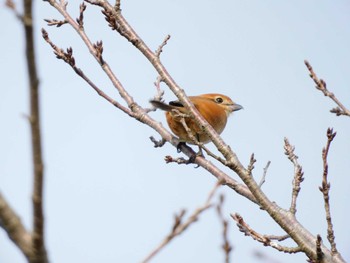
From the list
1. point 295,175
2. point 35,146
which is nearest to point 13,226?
point 35,146

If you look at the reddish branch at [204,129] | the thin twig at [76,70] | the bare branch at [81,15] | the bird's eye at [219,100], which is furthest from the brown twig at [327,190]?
the bird's eye at [219,100]

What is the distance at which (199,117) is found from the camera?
13.5 feet

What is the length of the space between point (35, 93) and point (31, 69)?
0.21 ft

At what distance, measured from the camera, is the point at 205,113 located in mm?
6859

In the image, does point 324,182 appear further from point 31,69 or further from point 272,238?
point 31,69

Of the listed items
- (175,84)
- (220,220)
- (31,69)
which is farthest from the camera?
(175,84)

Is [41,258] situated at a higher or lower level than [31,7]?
lower

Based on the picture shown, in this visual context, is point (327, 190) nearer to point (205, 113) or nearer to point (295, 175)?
point (295, 175)

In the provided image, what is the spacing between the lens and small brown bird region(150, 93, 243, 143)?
623 centimetres

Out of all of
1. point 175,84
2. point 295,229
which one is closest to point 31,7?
point 295,229

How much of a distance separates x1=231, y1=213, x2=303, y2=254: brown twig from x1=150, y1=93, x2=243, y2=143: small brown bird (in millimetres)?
1852

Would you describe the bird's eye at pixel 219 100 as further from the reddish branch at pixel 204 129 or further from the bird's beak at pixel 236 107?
the reddish branch at pixel 204 129

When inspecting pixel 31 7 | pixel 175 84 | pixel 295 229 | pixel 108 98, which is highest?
pixel 108 98

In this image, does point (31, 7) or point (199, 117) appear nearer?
point (31, 7)
